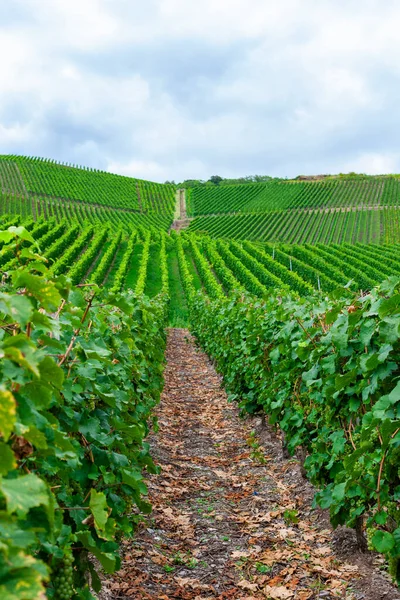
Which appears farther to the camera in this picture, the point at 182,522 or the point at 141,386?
the point at 141,386

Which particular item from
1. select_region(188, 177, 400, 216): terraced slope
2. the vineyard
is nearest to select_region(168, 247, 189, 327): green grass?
the vineyard

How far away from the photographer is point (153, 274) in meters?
44.7

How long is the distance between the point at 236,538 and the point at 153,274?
132 ft

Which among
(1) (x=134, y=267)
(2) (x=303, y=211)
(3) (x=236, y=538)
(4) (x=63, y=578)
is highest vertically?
(2) (x=303, y=211)

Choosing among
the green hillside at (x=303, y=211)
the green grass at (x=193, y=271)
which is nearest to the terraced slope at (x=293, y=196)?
the green hillside at (x=303, y=211)

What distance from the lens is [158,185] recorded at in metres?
103

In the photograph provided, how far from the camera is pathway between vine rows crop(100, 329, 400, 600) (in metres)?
3.95

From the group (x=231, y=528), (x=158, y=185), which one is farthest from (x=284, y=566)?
(x=158, y=185)

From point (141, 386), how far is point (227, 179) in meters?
141

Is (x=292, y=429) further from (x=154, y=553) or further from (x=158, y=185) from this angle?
(x=158, y=185)

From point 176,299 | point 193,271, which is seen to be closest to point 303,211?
point 193,271

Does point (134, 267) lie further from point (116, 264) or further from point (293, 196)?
point (293, 196)

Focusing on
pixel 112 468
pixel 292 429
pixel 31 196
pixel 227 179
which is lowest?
pixel 292 429

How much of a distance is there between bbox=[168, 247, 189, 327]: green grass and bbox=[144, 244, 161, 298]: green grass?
3.44 ft
